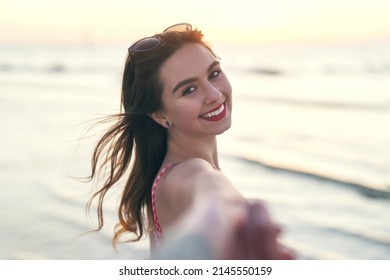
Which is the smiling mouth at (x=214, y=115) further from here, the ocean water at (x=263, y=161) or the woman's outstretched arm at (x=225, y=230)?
the ocean water at (x=263, y=161)

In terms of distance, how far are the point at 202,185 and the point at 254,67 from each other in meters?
13.9

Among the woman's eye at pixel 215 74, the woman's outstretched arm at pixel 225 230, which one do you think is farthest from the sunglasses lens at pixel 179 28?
the woman's outstretched arm at pixel 225 230

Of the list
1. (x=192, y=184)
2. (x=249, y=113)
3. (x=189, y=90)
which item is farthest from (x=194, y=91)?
(x=249, y=113)

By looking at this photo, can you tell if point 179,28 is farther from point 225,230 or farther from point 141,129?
point 225,230

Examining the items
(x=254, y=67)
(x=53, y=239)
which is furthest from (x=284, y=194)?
(x=254, y=67)

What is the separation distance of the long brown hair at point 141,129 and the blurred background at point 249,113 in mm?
526

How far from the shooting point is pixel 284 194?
5.55 metres

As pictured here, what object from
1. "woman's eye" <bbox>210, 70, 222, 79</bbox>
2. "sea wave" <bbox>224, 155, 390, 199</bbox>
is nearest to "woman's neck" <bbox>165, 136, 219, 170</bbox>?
"woman's eye" <bbox>210, 70, 222, 79</bbox>

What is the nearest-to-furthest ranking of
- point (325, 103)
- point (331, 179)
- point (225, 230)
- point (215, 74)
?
point (225, 230) < point (215, 74) < point (331, 179) < point (325, 103)

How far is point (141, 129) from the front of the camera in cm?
257

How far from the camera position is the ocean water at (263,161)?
14.7ft

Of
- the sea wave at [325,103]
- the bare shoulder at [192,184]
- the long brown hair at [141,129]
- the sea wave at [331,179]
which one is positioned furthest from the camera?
the sea wave at [325,103]

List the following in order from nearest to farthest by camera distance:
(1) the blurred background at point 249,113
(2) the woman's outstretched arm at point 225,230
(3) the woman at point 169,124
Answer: (2) the woman's outstretched arm at point 225,230 < (3) the woman at point 169,124 < (1) the blurred background at point 249,113

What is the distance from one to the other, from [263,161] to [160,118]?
14.4 ft
